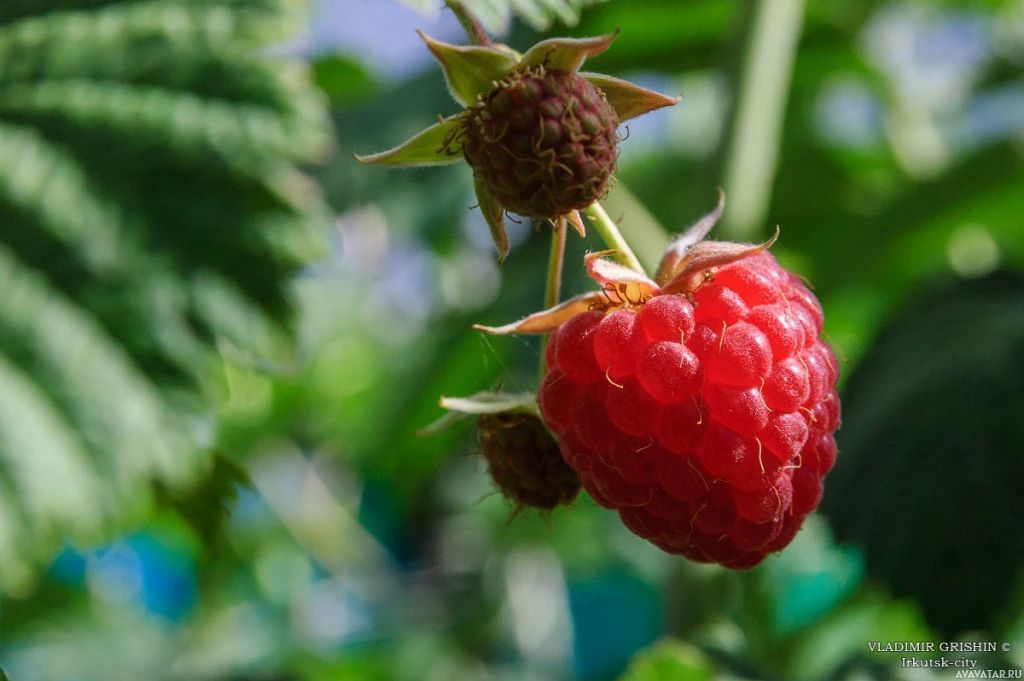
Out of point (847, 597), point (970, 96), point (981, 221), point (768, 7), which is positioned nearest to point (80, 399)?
point (768, 7)

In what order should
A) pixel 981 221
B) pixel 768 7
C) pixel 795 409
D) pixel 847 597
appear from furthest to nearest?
pixel 981 221 → pixel 847 597 → pixel 768 7 → pixel 795 409

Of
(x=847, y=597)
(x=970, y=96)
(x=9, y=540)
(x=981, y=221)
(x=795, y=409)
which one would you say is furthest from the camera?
(x=970, y=96)

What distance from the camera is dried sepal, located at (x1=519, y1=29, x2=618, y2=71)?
0.79 metres

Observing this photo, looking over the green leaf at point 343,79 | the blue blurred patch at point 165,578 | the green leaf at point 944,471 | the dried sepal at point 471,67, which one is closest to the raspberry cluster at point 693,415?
the dried sepal at point 471,67

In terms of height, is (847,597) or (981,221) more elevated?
(981,221)

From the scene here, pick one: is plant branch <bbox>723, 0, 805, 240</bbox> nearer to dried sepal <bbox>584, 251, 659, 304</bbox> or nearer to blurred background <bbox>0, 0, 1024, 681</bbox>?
blurred background <bbox>0, 0, 1024, 681</bbox>

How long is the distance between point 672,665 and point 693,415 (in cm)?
74

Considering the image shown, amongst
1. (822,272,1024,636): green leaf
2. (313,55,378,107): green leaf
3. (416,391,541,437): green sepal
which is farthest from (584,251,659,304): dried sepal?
(313,55,378,107): green leaf

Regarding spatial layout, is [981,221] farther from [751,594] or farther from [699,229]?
[699,229]

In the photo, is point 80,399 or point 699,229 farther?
point 80,399

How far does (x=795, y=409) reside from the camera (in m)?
0.80

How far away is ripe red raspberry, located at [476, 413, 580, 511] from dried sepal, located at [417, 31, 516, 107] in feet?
0.94

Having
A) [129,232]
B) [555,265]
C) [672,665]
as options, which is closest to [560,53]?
[555,265]

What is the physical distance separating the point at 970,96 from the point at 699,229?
177 centimetres
